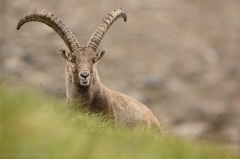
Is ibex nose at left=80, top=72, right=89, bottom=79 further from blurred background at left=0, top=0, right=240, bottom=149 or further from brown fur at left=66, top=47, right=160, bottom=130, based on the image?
blurred background at left=0, top=0, right=240, bottom=149

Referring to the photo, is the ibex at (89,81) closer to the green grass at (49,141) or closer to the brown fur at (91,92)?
the brown fur at (91,92)

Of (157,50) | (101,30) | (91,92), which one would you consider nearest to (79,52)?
(91,92)

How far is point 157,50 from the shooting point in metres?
56.4

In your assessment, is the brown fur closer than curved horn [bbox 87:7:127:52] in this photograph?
Yes

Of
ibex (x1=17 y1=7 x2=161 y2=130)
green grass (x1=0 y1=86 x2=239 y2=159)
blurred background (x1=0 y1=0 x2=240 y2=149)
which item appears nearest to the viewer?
green grass (x1=0 y1=86 x2=239 y2=159)

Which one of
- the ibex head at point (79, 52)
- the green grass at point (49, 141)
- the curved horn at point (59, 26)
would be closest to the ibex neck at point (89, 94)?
the ibex head at point (79, 52)

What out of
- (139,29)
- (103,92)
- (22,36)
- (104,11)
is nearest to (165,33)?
(139,29)

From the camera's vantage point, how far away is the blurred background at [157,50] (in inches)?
2037

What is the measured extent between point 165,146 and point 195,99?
137ft

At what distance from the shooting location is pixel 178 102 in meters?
51.9

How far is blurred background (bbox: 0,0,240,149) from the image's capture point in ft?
170

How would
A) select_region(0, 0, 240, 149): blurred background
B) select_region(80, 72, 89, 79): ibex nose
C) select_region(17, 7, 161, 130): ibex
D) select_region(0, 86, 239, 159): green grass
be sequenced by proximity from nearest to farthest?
select_region(0, 86, 239, 159): green grass < select_region(80, 72, 89, 79): ibex nose < select_region(17, 7, 161, 130): ibex < select_region(0, 0, 240, 149): blurred background

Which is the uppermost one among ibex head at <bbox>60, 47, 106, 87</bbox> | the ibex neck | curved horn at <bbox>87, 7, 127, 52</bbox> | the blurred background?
the blurred background

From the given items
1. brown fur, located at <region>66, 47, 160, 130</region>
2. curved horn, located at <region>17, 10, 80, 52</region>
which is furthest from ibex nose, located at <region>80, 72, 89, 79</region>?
curved horn, located at <region>17, 10, 80, 52</region>
